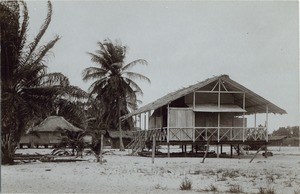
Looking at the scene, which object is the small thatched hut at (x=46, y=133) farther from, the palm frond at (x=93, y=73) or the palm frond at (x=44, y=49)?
the palm frond at (x=44, y=49)

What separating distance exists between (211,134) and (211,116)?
1909 mm

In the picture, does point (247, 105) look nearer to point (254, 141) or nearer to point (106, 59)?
point (254, 141)

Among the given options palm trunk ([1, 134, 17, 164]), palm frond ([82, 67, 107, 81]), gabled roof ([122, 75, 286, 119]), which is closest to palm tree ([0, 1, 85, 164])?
palm trunk ([1, 134, 17, 164])

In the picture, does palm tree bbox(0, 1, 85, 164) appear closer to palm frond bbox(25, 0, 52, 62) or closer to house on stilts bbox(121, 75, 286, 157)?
palm frond bbox(25, 0, 52, 62)

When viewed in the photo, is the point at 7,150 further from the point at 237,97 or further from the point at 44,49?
the point at 237,97

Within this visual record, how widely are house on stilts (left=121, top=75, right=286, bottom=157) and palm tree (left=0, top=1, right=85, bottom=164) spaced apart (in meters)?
6.83

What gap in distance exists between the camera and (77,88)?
18969mm

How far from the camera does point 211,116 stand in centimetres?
2672

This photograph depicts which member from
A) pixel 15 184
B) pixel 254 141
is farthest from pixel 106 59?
pixel 15 184

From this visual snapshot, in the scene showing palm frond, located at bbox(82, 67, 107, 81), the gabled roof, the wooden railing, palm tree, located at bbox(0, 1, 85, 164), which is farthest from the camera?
palm frond, located at bbox(82, 67, 107, 81)

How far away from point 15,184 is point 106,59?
28.2 meters

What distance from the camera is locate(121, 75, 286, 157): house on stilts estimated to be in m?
24.6

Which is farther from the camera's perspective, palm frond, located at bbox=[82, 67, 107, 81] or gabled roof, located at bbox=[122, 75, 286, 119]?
palm frond, located at bbox=[82, 67, 107, 81]

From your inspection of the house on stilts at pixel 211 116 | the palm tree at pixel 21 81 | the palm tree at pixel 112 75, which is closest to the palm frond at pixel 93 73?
the palm tree at pixel 112 75
